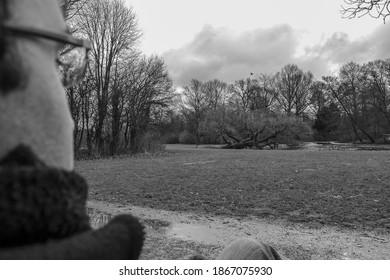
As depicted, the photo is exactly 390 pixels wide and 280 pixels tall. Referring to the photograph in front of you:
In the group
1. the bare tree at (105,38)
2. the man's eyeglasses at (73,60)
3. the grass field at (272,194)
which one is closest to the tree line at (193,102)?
the bare tree at (105,38)

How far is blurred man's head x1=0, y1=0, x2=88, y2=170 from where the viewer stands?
0.61 metres

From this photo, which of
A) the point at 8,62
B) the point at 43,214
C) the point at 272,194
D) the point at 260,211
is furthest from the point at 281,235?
the point at 8,62

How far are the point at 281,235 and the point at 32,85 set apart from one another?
A: 4815mm

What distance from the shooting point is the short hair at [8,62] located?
1.96 ft

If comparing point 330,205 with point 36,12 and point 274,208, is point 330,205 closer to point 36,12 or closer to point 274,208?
point 274,208

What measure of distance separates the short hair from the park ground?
12.2 feet

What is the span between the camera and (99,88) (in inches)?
947

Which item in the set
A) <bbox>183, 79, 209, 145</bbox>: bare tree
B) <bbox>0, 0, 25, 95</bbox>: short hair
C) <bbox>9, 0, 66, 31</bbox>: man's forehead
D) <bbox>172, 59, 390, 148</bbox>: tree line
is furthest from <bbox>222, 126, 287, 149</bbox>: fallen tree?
<bbox>0, 0, 25, 95</bbox>: short hair

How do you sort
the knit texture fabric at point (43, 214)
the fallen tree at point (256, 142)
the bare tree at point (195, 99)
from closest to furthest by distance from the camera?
the knit texture fabric at point (43, 214) < the fallen tree at point (256, 142) < the bare tree at point (195, 99)

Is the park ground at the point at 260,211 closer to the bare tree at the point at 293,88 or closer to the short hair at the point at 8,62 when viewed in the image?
the short hair at the point at 8,62

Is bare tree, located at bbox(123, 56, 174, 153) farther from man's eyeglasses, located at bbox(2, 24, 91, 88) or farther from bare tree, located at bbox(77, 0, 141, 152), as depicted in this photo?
man's eyeglasses, located at bbox(2, 24, 91, 88)

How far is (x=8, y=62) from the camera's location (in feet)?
1.97

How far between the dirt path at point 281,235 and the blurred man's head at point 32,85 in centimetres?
395
